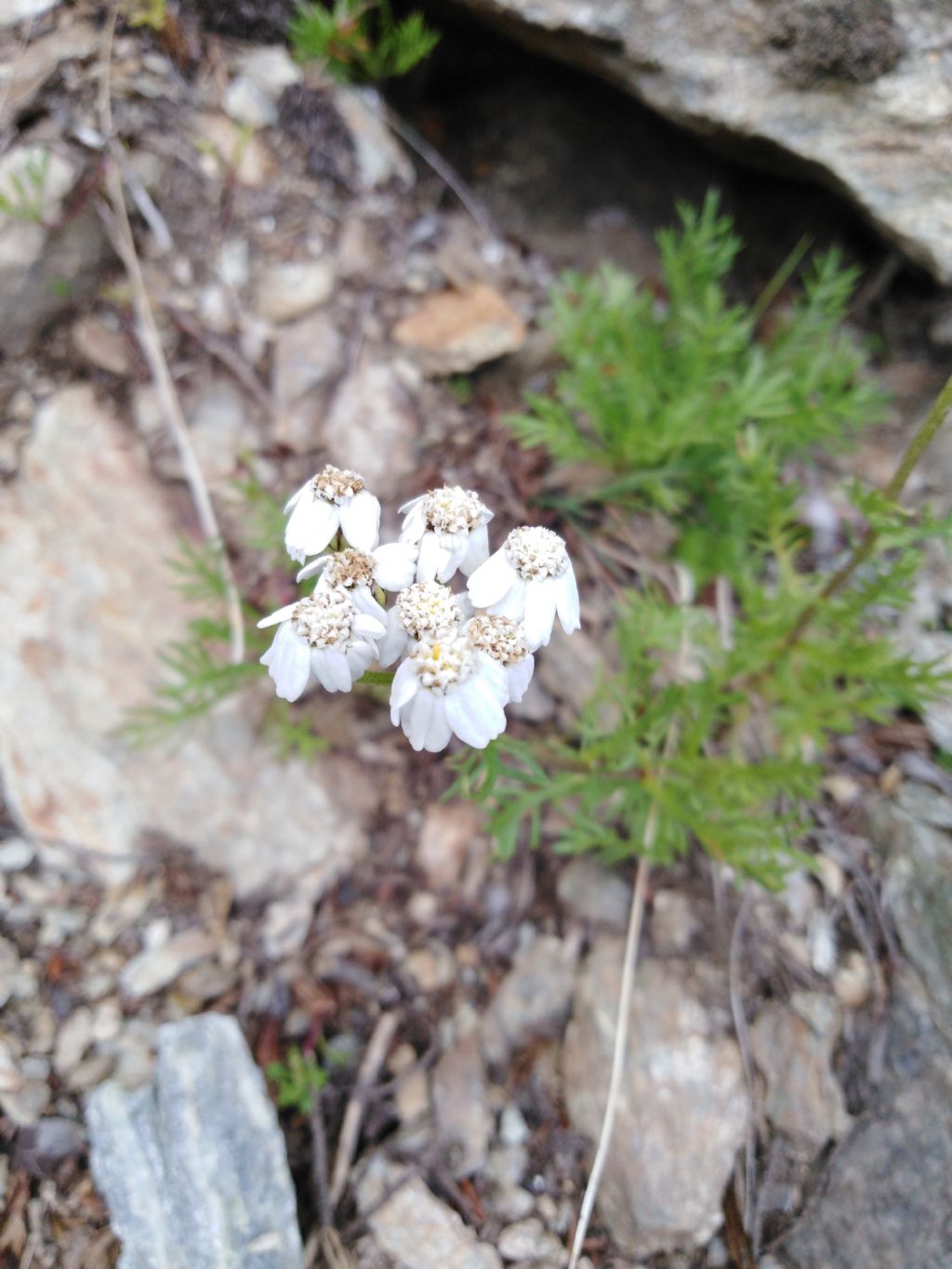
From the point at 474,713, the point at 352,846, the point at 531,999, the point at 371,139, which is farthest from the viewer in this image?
the point at 371,139

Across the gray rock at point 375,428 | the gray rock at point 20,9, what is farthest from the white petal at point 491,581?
the gray rock at point 20,9

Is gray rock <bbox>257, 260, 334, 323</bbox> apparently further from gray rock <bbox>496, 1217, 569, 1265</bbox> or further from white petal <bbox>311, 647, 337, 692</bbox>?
gray rock <bbox>496, 1217, 569, 1265</bbox>

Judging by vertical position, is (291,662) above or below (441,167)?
below

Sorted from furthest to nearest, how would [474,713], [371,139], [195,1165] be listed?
1. [371,139]
2. [195,1165]
3. [474,713]

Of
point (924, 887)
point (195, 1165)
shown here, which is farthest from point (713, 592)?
point (195, 1165)

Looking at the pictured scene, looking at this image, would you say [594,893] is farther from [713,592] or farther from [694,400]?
[694,400]

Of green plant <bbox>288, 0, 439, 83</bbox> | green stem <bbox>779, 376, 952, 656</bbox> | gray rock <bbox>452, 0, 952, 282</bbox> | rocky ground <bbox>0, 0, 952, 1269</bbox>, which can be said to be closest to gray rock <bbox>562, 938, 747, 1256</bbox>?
rocky ground <bbox>0, 0, 952, 1269</bbox>
